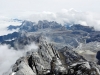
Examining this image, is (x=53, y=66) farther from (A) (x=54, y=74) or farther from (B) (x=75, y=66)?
(B) (x=75, y=66)

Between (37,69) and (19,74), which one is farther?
(37,69)

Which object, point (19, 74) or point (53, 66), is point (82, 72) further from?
point (19, 74)

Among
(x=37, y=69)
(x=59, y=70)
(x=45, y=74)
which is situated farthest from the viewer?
(x=37, y=69)

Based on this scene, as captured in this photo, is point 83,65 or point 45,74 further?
point 45,74

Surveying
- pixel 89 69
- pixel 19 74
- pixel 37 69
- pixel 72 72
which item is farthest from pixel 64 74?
pixel 37 69

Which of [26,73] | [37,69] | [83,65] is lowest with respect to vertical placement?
[37,69]

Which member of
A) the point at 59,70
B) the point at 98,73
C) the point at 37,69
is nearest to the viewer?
the point at 98,73

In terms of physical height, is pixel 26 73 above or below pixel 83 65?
below

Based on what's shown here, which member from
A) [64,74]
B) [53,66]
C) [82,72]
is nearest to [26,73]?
[53,66]

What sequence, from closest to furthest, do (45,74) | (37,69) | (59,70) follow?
(59,70) < (45,74) < (37,69)
